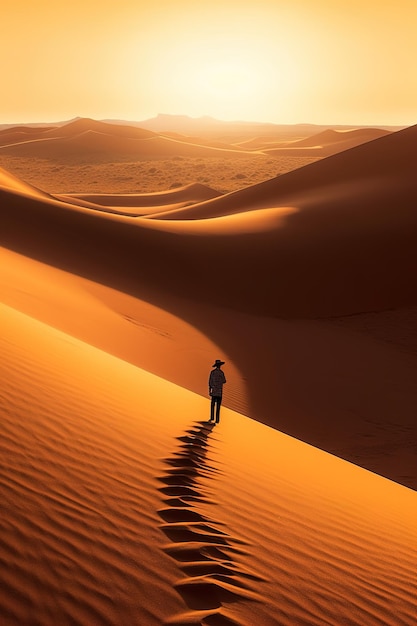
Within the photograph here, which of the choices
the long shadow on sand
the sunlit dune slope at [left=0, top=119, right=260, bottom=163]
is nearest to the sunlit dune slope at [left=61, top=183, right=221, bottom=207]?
the sunlit dune slope at [left=0, top=119, right=260, bottom=163]

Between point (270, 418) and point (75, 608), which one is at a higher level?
point (75, 608)

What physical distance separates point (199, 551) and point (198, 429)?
3255 millimetres

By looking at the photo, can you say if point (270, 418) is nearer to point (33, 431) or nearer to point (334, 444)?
point (334, 444)

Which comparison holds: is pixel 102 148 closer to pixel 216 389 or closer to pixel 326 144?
pixel 326 144

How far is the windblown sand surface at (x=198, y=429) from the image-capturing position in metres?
3.67

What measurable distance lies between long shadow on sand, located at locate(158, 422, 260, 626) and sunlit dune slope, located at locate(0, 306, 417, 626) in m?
0.01

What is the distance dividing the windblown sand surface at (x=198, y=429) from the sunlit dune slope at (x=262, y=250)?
9cm

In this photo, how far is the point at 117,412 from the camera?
21.7 ft

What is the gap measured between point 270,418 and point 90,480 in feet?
22.9

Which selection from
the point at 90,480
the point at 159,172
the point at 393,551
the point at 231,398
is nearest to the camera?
the point at 90,480

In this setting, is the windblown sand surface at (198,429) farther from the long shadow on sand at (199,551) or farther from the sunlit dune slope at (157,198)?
the sunlit dune slope at (157,198)

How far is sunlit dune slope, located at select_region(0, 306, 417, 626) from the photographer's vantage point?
11.2 feet

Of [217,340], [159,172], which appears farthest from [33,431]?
[159,172]

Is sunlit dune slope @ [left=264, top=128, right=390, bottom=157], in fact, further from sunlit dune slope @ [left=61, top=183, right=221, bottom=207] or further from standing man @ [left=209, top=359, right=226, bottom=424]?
standing man @ [left=209, top=359, right=226, bottom=424]
